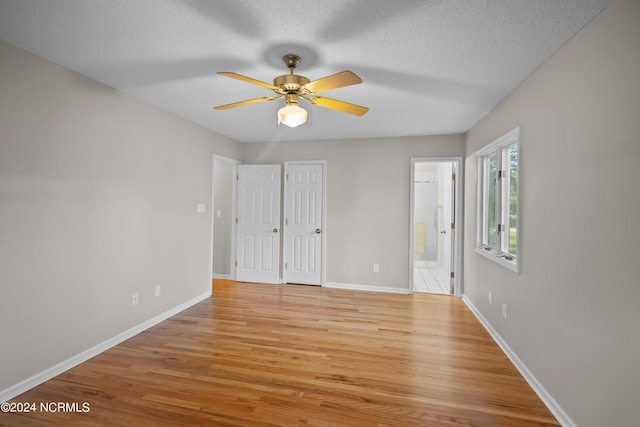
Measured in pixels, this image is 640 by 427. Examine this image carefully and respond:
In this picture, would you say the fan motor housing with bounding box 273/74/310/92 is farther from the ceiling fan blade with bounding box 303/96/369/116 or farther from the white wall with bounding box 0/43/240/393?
the white wall with bounding box 0/43/240/393

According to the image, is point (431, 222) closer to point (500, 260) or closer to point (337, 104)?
point (500, 260)

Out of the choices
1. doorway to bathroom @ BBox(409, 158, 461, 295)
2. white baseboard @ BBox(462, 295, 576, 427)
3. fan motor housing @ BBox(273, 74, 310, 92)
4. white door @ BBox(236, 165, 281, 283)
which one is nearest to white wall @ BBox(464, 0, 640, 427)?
white baseboard @ BBox(462, 295, 576, 427)

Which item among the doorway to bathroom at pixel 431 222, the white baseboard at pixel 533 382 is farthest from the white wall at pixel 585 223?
the doorway to bathroom at pixel 431 222

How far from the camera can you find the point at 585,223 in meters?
1.73

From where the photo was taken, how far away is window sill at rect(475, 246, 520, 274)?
2.60m

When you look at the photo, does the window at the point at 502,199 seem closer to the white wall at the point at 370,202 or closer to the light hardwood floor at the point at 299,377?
the light hardwood floor at the point at 299,377

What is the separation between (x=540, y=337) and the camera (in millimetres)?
2178

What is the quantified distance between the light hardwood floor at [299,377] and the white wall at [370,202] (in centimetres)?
118

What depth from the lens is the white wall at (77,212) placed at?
204 cm

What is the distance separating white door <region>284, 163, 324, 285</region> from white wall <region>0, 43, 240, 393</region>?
1.76m

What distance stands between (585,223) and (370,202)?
3.09m

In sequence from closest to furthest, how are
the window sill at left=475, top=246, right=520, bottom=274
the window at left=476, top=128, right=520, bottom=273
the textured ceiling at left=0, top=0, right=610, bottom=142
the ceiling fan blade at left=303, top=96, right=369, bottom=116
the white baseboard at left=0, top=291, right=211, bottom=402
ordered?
the textured ceiling at left=0, top=0, right=610, bottom=142
the white baseboard at left=0, top=291, right=211, bottom=402
the ceiling fan blade at left=303, top=96, right=369, bottom=116
the window sill at left=475, top=246, right=520, bottom=274
the window at left=476, top=128, right=520, bottom=273

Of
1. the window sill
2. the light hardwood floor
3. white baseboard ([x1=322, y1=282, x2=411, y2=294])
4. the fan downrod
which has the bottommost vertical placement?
the light hardwood floor

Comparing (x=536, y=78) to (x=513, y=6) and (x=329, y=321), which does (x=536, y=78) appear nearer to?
(x=513, y=6)
